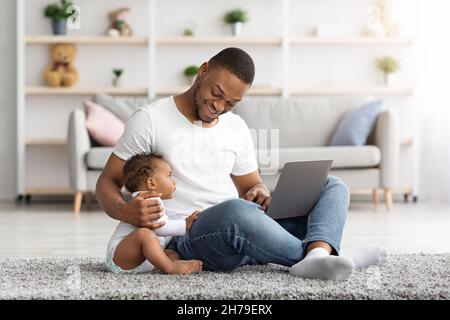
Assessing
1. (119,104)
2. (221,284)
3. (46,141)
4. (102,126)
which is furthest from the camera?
(46,141)

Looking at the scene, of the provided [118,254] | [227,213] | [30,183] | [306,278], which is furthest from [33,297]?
[30,183]

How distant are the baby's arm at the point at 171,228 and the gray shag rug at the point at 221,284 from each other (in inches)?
4.5

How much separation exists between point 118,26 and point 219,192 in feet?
13.0

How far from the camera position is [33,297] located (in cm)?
181

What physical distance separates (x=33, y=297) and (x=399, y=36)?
4.66m

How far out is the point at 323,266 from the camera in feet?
6.52

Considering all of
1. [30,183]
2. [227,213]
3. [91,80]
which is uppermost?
[91,80]

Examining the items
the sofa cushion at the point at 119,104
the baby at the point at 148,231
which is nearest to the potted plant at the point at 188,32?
the sofa cushion at the point at 119,104

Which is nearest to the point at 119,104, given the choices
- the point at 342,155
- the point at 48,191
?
the point at 48,191

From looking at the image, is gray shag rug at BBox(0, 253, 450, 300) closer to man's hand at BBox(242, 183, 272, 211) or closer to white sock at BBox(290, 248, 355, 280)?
white sock at BBox(290, 248, 355, 280)

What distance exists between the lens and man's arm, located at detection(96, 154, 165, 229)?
79.0 inches

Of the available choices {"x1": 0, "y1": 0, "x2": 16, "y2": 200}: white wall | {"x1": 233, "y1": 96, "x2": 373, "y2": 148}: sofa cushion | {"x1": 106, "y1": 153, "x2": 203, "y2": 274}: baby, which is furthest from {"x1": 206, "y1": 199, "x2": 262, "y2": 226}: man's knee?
{"x1": 0, "y1": 0, "x2": 16, "y2": 200}: white wall

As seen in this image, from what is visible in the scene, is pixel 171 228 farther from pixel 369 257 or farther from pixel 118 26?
pixel 118 26
